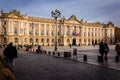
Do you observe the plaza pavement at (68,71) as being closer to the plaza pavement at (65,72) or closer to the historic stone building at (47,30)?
the plaza pavement at (65,72)

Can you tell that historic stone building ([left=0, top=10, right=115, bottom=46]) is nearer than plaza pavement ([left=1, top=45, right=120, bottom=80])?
No

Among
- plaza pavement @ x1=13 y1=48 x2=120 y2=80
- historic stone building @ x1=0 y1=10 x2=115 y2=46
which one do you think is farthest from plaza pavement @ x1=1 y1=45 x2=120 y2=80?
historic stone building @ x1=0 y1=10 x2=115 y2=46

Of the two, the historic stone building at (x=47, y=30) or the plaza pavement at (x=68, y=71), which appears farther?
the historic stone building at (x=47, y=30)

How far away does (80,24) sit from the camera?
126m

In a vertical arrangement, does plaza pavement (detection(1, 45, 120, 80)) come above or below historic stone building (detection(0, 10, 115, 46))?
below

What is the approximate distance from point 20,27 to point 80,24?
38.6 m

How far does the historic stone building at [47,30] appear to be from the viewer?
95.2 m

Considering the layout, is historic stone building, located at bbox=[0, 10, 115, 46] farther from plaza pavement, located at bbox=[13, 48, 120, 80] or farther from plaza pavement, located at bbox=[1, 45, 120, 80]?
plaza pavement, located at bbox=[13, 48, 120, 80]

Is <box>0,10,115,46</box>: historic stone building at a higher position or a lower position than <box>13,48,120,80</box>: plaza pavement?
higher

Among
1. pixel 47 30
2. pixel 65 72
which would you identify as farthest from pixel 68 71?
pixel 47 30

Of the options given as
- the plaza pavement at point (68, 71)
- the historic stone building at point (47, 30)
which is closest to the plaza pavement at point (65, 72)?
the plaza pavement at point (68, 71)

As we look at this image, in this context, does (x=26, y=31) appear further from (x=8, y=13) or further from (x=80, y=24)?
(x=80, y=24)

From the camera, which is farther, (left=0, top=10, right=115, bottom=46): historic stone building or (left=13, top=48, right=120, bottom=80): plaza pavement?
(left=0, top=10, right=115, bottom=46): historic stone building

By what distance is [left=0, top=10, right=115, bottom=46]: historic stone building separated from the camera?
312ft
